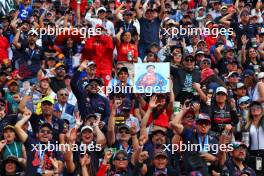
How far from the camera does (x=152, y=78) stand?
556 inches

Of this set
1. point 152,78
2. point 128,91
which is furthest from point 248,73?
point 152,78

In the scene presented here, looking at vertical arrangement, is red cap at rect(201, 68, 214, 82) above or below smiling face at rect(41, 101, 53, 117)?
above

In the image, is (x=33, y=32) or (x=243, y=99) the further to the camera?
(x=33, y=32)

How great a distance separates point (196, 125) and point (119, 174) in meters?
1.62

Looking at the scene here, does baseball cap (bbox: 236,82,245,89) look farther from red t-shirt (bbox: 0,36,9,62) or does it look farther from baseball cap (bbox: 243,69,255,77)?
red t-shirt (bbox: 0,36,9,62)

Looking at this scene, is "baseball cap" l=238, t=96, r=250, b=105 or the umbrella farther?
the umbrella

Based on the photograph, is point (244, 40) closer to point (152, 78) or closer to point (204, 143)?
point (152, 78)

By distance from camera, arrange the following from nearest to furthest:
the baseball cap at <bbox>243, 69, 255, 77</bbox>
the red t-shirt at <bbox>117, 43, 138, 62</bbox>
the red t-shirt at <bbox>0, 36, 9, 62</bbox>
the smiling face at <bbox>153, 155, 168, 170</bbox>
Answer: the smiling face at <bbox>153, 155, 168, 170</bbox>, the baseball cap at <bbox>243, 69, 255, 77</bbox>, the red t-shirt at <bbox>117, 43, 138, 62</bbox>, the red t-shirt at <bbox>0, 36, 9, 62</bbox>

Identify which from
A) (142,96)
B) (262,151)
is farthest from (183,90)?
(262,151)

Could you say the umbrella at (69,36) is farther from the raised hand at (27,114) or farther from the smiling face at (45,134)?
the smiling face at (45,134)

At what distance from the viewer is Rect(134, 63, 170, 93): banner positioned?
13977 mm

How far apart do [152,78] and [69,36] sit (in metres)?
4.08

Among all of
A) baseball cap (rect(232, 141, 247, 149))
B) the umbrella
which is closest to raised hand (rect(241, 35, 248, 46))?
the umbrella

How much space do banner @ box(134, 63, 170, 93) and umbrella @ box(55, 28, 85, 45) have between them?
11.6 feet
